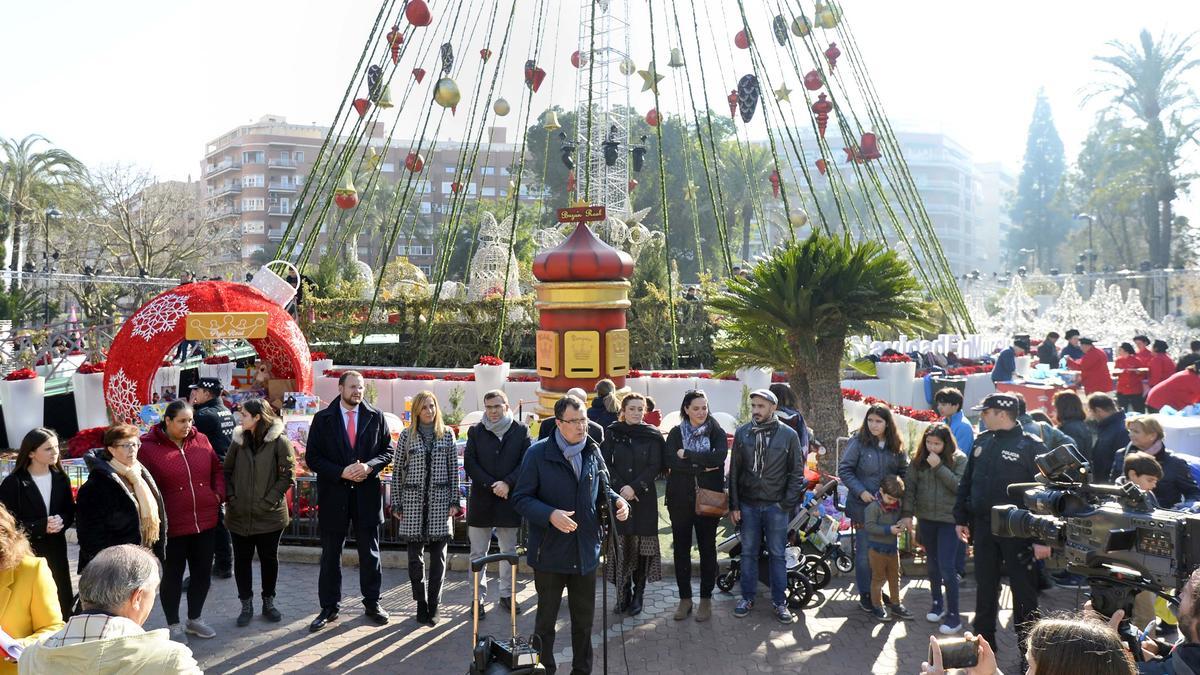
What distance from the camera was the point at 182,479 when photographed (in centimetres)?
595

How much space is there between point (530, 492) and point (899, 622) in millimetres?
3162

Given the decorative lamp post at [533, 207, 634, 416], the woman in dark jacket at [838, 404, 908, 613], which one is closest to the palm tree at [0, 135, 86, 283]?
the decorative lamp post at [533, 207, 634, 416]

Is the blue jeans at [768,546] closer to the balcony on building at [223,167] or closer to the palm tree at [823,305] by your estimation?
the palm tree at [823,305]

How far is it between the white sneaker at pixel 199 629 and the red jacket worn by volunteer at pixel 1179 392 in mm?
12162

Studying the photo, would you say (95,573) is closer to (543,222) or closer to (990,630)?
(990,630)

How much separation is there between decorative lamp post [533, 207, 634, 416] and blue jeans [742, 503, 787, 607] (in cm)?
542

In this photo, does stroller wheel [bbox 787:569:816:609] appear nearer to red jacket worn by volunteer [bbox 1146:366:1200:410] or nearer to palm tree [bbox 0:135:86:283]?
red jacket worn by volunteer [bbox 1146:366:1200:410]

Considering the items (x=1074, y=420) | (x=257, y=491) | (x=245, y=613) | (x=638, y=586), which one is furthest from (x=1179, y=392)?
(x=245, y=613)

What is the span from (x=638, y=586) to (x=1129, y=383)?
1122cm

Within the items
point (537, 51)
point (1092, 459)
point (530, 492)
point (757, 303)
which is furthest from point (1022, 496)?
point (537, 51)

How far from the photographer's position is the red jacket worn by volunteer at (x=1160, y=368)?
1411 centimetres

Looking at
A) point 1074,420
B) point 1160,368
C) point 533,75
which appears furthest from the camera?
point 533,75

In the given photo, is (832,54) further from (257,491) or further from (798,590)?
(257,491)

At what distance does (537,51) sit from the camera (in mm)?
16938
